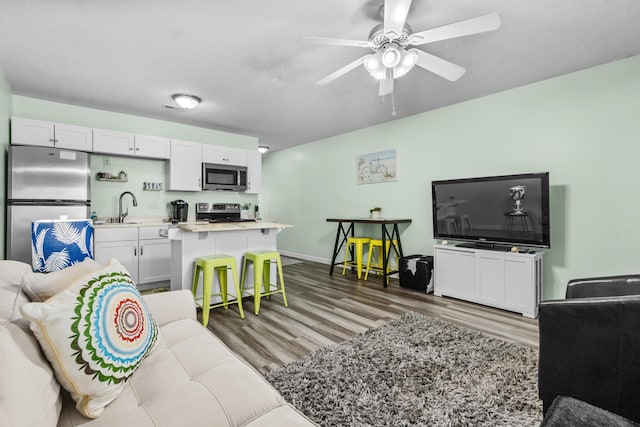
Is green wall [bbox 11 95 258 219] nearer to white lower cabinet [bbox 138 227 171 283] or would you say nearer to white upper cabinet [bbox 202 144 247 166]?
white upper cabinet [bbox 202 144 247 166]

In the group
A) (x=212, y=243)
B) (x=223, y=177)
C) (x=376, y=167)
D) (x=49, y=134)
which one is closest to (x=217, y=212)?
(x=223, y=177)

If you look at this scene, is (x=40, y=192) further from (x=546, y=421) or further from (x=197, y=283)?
(x=546, y=421)

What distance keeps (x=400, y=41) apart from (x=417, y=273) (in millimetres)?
2858

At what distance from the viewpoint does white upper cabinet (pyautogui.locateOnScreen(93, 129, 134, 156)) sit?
400 cm

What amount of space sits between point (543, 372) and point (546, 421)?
0.65 metres

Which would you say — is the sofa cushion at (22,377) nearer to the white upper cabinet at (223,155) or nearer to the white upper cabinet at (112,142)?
the white upper cabinet at (112,142)

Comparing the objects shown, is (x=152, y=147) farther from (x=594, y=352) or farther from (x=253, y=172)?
(x=594, y=352)

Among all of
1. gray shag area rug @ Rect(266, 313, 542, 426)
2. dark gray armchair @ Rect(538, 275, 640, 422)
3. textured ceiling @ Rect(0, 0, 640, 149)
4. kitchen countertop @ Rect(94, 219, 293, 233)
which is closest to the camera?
dark gray armchair @ Rect(538, 275, 640, 422)

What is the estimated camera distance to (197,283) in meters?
3.14

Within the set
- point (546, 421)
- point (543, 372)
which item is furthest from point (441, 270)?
point (546, 421)

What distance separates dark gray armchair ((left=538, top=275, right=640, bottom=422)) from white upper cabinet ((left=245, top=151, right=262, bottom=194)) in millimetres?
4820

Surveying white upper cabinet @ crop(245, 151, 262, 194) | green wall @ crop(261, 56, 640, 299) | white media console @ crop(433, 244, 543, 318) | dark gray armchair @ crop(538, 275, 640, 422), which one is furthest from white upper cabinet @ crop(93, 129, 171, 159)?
dark gray armchair @ crop(538, 275, 640, 422)

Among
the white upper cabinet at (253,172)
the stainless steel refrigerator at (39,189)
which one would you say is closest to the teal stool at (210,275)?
the stainless steel refrigerator at (39,189)

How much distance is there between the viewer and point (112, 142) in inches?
161
